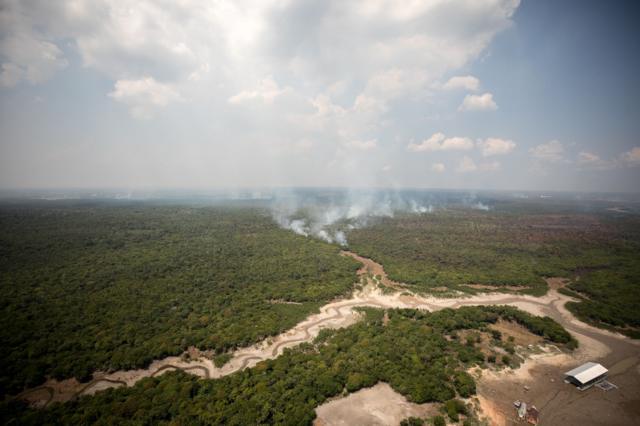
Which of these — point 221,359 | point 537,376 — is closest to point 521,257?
point 537,376

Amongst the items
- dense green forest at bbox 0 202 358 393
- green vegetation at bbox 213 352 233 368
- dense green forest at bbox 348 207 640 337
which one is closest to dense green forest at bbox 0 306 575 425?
green vegetation at bbox 213 352 233 368

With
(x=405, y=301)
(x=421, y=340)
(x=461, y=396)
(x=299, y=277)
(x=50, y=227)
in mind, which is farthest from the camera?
(x=50, y=227)

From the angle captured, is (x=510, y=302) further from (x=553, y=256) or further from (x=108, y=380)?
(x=108, y=380)

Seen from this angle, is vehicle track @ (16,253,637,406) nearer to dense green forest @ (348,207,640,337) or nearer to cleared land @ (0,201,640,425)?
cleared land @ (0,201,640,425)

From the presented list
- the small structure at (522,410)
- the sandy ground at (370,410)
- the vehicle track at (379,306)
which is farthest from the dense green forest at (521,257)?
the sandy ground at (370,410)

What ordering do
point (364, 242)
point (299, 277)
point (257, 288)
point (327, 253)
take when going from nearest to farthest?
1. point (257, 288)
2. point (299, 277)
3. point (327, 253)
4. point (364, 242)

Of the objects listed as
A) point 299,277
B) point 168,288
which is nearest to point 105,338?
point 168,288

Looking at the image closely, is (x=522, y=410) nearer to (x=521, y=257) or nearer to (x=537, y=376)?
(x=537, y=376)
